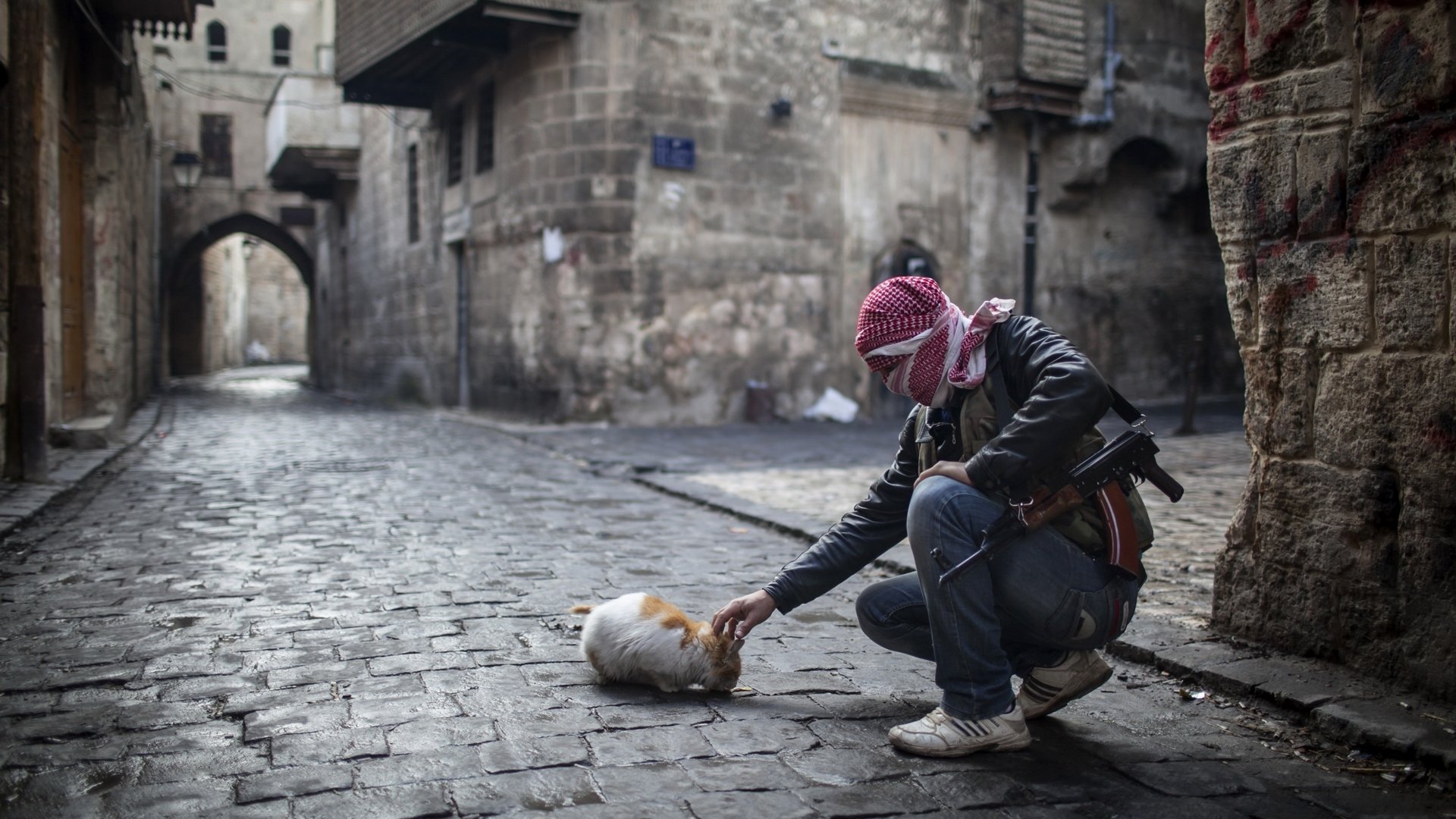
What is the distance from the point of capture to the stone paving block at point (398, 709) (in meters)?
3.10

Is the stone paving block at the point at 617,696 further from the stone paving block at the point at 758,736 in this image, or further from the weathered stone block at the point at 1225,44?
the weathered stone block at the point at 1225,44

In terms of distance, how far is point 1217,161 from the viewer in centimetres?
393

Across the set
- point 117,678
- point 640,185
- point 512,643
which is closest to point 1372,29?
point 512,643

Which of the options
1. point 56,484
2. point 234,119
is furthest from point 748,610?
point 234,119

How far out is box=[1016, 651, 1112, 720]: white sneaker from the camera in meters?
3.13

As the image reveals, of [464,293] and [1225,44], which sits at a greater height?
[1225,44]

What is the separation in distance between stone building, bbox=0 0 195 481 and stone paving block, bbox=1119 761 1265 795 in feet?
24.4

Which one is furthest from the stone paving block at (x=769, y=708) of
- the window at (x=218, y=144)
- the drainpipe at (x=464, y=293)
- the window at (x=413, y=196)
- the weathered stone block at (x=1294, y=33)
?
the window at (x=218, y=144)

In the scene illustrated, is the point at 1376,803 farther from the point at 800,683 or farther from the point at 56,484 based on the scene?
the point at 56,484

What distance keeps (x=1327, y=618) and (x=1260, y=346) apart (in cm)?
90

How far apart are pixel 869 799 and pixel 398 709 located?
1380 mm

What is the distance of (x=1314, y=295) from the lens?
358 cm

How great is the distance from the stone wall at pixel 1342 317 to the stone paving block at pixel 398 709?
2617 millimetres

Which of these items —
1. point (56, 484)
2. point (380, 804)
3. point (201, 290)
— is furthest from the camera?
point (201, 290)
